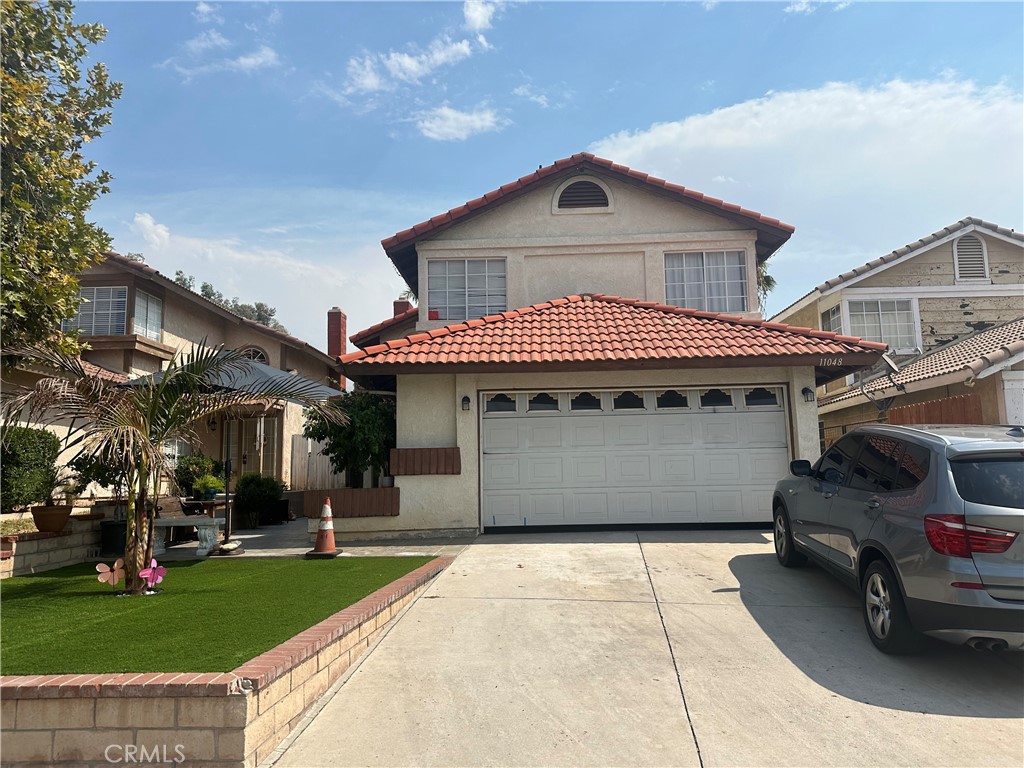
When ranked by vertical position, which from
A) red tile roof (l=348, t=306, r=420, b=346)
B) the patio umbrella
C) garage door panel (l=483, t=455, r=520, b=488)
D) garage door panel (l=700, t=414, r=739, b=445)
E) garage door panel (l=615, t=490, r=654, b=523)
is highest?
red tile roof (l=348, t=306, r=420, b=346)

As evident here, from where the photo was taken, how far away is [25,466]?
9.30 meters

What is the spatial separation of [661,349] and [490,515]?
391 centimetres

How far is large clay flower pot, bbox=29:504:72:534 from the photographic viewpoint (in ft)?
27.9

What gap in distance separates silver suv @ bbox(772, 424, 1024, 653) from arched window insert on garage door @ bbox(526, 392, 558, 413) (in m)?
5.52

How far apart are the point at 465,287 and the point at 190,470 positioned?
6.72 metres

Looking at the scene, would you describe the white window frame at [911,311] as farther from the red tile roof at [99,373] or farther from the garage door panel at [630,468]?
the red tile roof at [99,373]

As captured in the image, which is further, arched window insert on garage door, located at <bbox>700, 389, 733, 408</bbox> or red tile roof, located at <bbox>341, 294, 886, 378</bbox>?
arched window insert on garage door, located at <bbox>700, 389, 733, 408</bbox>

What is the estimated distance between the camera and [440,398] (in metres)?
10.8

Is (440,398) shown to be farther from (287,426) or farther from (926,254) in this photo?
(926,254)

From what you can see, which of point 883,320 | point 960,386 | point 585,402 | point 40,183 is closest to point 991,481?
point 585,402

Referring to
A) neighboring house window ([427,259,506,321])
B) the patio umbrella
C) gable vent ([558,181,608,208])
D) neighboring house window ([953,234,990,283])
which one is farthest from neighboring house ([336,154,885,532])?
neighboring house window ([953,234,990,283])

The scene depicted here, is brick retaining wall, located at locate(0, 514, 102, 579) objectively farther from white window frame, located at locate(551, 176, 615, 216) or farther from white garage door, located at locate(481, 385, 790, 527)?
white window frame, located at locate(551, 176, 615, 216)

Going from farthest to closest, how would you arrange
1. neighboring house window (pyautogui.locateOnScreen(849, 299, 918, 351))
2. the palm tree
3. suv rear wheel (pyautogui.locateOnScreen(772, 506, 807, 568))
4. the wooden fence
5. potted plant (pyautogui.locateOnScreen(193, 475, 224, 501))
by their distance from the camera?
neighboring house window (pyautogui.locateOnScreen(849, 299, 918, 351)) → the wooden fence → potted plant (pyautogui.locateOnScreen(193, 475, 224, 501)) → suv rear wheel (pyautogui.locateOnScreen(772, 506, 807, 568)) → the palm tree

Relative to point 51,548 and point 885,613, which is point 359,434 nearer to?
point 51,548
